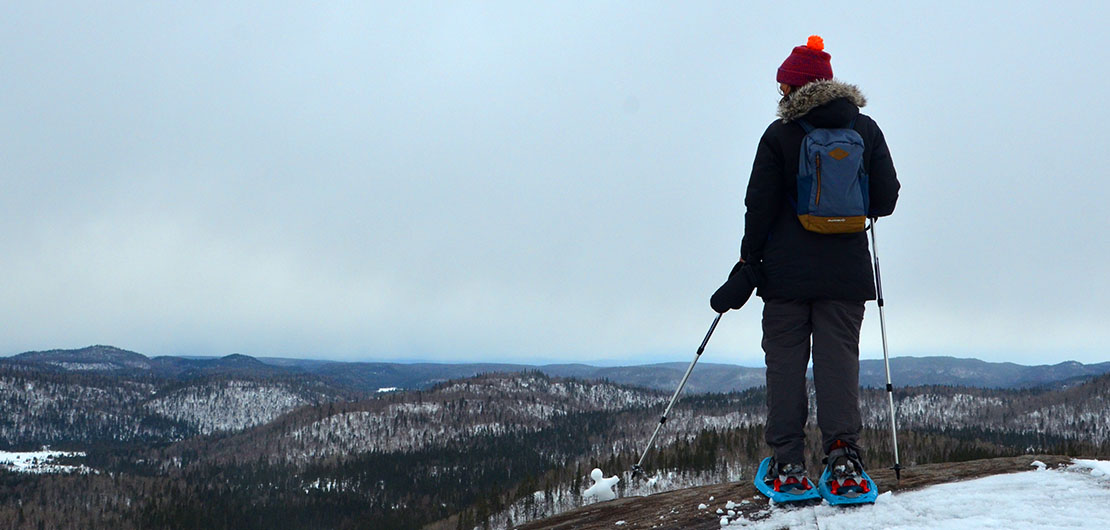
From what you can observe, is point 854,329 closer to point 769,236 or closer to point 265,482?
point 769,236

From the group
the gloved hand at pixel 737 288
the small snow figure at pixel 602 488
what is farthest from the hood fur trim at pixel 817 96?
the small snow figure at pixel 602 488

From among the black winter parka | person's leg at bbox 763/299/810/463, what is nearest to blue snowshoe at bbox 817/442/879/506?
person's leg at bbox 763/299/810/463

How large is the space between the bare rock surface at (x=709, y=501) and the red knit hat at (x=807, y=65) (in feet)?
13.1

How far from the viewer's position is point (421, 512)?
128750 mm

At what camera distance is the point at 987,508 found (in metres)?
5.43

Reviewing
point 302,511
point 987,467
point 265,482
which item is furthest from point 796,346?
point 265,482

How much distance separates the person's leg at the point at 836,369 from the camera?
19.9ft

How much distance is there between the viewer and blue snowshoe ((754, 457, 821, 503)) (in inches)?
240

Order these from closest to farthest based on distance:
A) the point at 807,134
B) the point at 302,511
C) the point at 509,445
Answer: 1. the point at 807,134
2. the point at 302,511
3. the point at 509,445

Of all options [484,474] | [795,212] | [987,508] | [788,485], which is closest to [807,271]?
[795,212]

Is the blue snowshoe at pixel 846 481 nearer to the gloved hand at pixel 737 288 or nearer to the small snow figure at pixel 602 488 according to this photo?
the gloved hand at pixel 737 288

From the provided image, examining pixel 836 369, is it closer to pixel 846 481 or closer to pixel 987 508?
pixel 846 481

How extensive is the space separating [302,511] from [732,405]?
120 meters

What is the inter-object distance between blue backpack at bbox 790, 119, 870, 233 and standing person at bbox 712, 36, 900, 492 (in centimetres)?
3
